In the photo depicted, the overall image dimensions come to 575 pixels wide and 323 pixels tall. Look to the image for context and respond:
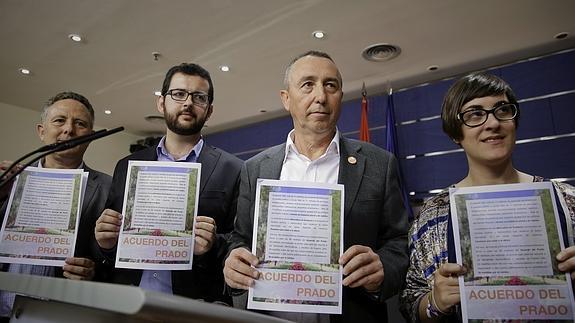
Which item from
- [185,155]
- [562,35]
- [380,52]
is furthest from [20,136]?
[562,35]

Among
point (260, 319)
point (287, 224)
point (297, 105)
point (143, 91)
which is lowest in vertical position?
point (260, 319)

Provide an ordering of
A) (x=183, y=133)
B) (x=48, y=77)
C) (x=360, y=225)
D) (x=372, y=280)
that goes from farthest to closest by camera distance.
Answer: (x=48, y=77)
(x=183, y=133)
(x=360, y=225)
(x=372, y=280)

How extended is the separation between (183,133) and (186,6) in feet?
7.87

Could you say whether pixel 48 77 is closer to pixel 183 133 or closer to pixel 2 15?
pixel 2 15

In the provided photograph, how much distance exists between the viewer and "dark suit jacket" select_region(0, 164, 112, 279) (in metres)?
1.74

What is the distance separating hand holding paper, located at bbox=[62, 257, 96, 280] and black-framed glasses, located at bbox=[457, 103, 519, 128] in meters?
1.47

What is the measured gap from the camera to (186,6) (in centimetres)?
370

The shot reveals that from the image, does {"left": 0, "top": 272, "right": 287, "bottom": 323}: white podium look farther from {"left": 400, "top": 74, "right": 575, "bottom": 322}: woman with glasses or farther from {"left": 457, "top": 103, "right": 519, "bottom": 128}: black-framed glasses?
{"left": 457, "top": 103, "right": 519, "bottom": 128}: black-framed glasses

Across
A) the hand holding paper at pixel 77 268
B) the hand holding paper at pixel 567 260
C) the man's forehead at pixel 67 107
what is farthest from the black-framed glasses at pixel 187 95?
the hand holding paper at pixel 567 260

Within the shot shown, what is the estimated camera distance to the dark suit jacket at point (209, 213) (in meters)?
1.55

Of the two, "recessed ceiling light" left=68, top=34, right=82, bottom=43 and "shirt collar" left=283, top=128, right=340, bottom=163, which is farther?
"recessed ceiling light" left=68, top=34, right=82, bottom=43

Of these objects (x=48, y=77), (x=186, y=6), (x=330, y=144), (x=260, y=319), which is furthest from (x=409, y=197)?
(x=48, y=77)

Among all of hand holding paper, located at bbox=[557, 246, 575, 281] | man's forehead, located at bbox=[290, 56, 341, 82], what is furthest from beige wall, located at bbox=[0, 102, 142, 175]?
hand holding paper, located at bbox=[557, 246, 575, 281]

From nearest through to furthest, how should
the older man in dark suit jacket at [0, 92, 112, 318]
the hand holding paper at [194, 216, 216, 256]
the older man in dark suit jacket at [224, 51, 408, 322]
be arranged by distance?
the older man in dark suit jacket at [224, 51, 408, 322]
the hand holding paper at [194, 216, 216, 256]
the older man in dark suit jacket at [0, 92, 112, 318]
